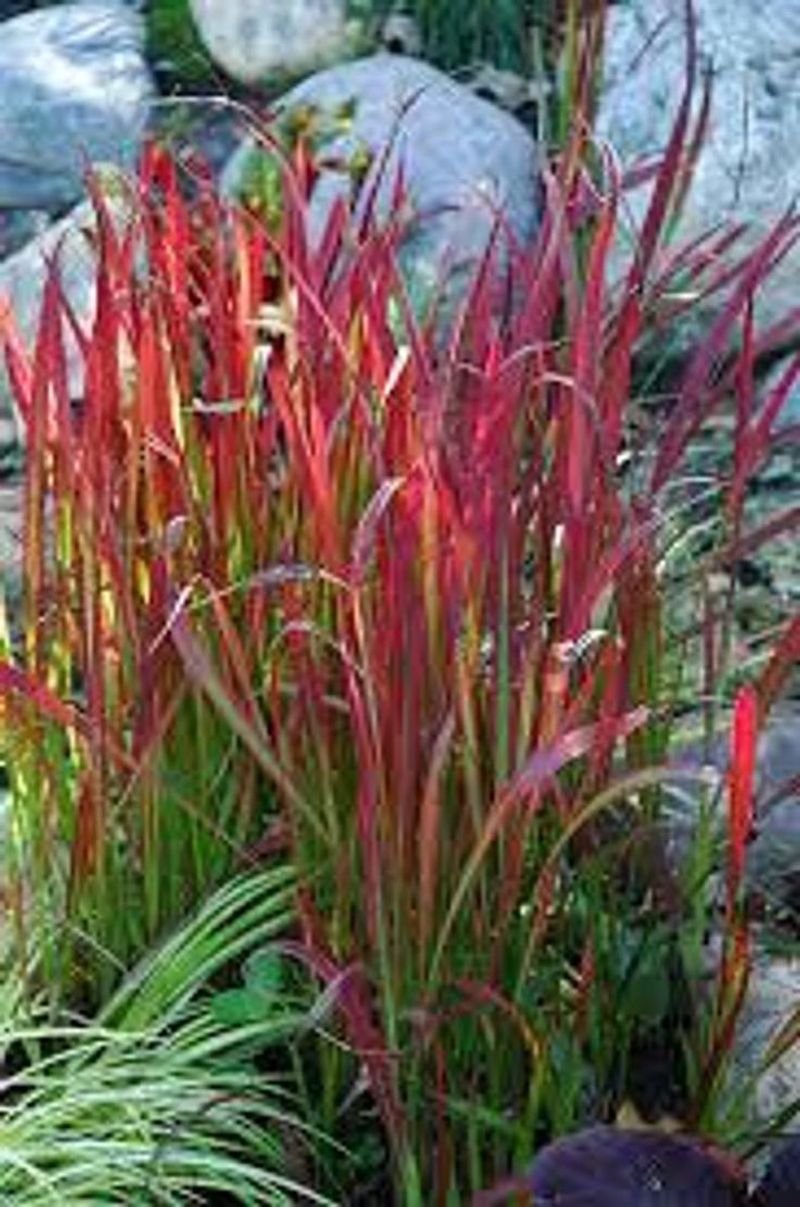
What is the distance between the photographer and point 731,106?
5.12 meters

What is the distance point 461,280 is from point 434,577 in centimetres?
277

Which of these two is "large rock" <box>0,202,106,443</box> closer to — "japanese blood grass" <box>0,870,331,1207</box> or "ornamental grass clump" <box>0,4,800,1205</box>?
"ornamental grass clump" <box>0,4,800,1205</box>

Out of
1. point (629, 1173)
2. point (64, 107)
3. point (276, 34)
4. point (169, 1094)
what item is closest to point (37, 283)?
point (64, 107)

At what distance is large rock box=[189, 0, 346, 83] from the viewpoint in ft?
20.3

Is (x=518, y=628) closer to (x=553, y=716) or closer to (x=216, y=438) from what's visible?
(x=553, y=716)

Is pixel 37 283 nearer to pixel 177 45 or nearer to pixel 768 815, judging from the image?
pixel 177 45

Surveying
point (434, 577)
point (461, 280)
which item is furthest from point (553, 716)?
point (461, 280)

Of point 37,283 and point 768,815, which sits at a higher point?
point 768,815

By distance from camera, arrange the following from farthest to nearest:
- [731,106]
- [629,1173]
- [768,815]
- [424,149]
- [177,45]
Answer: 1. [177,45]
2. [424,149]
3. [731,106]
4. [768,815]
5. [629,1173]

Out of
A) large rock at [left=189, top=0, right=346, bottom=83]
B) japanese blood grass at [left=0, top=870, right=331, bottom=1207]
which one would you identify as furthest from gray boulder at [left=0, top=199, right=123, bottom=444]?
japanese blood grass at [left=0, top=870, right=331, bottom=1207]

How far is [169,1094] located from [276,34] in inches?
174

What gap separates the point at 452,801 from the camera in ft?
7.15

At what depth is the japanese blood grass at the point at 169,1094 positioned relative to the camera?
2109mm

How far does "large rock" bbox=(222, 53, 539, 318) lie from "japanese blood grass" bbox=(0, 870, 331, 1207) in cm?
265
